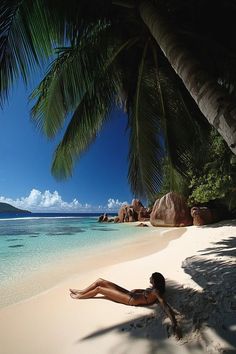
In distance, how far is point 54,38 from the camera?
13.5 feet

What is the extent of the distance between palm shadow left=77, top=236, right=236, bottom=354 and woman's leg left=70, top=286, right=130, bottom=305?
20.0 inches

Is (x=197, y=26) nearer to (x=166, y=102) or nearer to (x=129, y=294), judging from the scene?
(x=166, y=102)

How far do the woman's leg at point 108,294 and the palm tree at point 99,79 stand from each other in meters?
2.36

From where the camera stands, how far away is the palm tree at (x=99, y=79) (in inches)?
146

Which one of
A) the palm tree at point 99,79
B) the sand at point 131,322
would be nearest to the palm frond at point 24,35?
the palm tree at point 99,79

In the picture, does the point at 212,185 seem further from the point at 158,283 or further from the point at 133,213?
the point at 133,213

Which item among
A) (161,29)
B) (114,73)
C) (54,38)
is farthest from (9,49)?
(114,73)

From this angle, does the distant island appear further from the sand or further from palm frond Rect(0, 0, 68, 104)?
palm frond Rect(0, 0, 68, 104)

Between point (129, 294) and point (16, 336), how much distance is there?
1666 millimetres

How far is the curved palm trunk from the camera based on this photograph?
207 cm

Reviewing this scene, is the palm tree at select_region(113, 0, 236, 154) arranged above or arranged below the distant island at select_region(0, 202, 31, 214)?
below

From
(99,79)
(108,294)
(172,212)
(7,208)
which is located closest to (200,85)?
(99,79)

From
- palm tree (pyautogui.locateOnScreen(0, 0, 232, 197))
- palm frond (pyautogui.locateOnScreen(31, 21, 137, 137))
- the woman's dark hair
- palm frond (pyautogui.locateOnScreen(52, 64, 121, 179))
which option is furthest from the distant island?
the woman's dark hair

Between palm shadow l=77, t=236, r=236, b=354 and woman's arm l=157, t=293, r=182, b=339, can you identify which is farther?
woman's arm l=157, t=293, r=182, b=339
